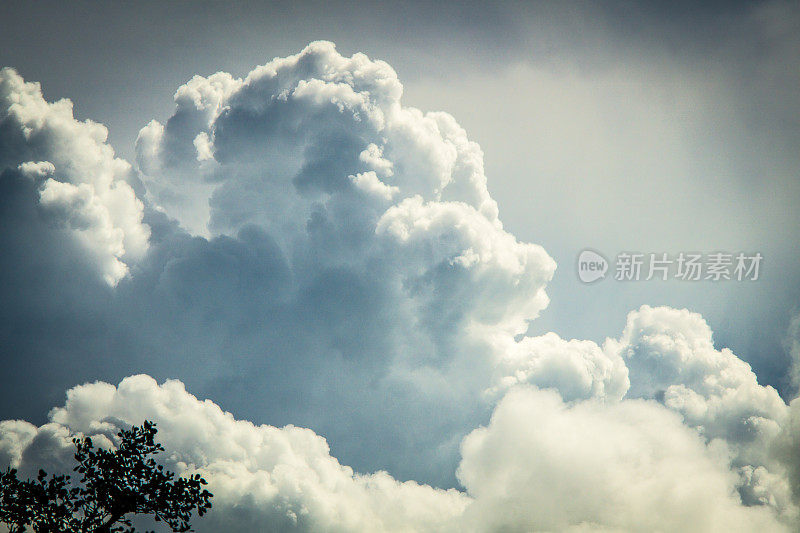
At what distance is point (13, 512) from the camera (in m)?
27.3

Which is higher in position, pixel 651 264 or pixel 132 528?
pixel 651 264

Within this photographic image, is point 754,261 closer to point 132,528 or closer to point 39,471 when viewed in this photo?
point 132,528

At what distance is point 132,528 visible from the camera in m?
28.1

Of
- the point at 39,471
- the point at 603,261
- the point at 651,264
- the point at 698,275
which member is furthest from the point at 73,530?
the point at 698,275

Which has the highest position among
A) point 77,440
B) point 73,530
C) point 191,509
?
point 77,440

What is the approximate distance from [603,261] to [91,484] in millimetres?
62431

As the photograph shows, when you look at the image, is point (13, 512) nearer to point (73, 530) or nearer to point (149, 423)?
point (73, 530)

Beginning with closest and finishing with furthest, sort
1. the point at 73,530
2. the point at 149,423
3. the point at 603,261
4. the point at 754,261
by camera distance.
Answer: the point at 73,530, the point at 149,423, the point at 754,261, the point at 603,261

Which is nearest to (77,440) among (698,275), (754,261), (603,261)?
(603,261)

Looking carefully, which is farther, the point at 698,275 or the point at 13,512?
the point at 698,275

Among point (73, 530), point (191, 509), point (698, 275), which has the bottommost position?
point (73, 530)

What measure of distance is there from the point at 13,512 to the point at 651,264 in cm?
7155

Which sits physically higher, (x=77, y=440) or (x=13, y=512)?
(x=77, y=440)

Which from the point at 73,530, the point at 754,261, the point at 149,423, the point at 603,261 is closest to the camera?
the point at 73,530
